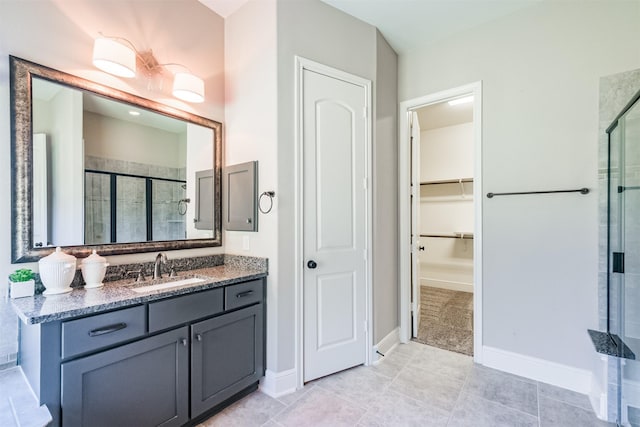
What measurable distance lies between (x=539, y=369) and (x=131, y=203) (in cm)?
327

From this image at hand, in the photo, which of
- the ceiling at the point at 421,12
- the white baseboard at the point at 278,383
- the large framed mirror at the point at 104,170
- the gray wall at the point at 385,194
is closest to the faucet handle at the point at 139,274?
the large framed mirror at the point at 104,170

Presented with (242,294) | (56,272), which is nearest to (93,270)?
(56,272)

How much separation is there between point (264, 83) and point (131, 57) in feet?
2.77

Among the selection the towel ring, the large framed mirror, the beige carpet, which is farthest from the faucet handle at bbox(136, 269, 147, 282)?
the beige carpet

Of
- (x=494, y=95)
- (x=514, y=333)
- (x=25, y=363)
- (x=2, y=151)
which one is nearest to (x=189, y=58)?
(x=2, y=151)

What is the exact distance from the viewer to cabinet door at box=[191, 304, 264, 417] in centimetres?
174

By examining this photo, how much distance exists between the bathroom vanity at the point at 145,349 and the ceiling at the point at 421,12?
224 cm

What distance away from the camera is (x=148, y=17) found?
204 centimetres

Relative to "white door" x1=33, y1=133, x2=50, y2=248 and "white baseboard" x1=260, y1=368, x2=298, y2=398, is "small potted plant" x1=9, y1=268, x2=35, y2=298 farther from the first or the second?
"white baseboard" x1=260, y1=368, x2=298, y2=398

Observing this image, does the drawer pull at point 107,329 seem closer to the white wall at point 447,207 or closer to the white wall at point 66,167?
the white wall at point 66,167

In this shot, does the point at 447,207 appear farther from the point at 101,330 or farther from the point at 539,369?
the point at 101,330

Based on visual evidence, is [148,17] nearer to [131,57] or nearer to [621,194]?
[131,57]

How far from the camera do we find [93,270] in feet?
5.42

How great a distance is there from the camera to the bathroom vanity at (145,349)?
126 cm
